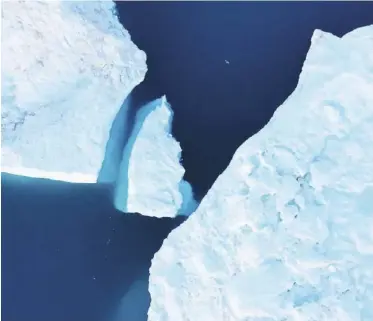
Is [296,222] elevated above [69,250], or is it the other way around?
[296,222]

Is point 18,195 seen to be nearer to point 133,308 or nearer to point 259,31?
point 133,308

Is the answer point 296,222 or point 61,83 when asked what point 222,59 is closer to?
point 61,83

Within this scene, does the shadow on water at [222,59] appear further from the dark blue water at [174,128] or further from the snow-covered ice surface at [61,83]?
the snow-covered ice surface at [61,83]

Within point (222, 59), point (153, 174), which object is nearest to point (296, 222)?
point (153, 174)

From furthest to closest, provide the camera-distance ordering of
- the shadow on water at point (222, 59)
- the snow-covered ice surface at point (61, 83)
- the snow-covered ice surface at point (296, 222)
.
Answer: the shadow on water at point (222, 59)
the snow-covered ice surface at point (61, 83)
the snow-covered ice surface at point (296, 222)

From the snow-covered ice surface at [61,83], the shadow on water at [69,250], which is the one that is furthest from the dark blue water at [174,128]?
the snow-covered ice surface at [61,83]

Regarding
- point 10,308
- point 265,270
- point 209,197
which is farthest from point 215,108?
point 10,308

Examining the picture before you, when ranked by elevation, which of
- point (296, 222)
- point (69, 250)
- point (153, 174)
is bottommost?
point (69, 250)
